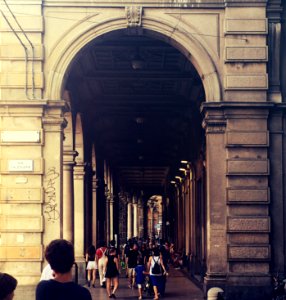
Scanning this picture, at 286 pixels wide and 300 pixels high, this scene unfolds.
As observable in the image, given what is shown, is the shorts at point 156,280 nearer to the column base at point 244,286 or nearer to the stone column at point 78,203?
the column base at point 244,286

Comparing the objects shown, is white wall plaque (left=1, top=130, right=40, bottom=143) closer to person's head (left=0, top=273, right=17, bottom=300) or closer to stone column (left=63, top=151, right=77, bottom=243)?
stone column (left=63, top=151, right=77, bottom=243)

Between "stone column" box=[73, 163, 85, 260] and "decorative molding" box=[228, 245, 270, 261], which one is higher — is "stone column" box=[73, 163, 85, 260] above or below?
above

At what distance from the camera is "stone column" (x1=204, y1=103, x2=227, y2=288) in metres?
20.5

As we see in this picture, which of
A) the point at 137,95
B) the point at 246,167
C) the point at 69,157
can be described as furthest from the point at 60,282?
the point at 137,95

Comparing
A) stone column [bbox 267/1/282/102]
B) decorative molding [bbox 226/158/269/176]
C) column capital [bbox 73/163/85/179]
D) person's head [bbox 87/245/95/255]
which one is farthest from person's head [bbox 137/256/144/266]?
stone column [bbox 267/1/282/102]

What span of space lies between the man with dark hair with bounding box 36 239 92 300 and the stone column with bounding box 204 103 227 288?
14890mm

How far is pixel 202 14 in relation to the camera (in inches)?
827

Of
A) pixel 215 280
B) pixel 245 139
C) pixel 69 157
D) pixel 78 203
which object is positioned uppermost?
pixel 69 157

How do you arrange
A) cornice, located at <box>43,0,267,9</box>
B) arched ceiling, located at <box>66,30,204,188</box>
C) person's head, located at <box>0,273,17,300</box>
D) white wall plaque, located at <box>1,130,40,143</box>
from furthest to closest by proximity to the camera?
arched ceiling, located at <box>66,30,204,188</box>, cornice, located at <box>43,0,267,9</box>, white wall plaque, located at <box>1,130,40,143</box>, person's head, located at <box>0,273,17,300</box>

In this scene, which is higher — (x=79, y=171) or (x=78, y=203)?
(x=79, y=171)

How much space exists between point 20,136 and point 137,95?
1270 cm

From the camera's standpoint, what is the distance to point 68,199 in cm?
2769

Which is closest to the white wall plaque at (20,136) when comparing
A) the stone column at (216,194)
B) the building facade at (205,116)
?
the building facade at (205,116)

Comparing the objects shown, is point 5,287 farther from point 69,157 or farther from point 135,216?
point 135,216
